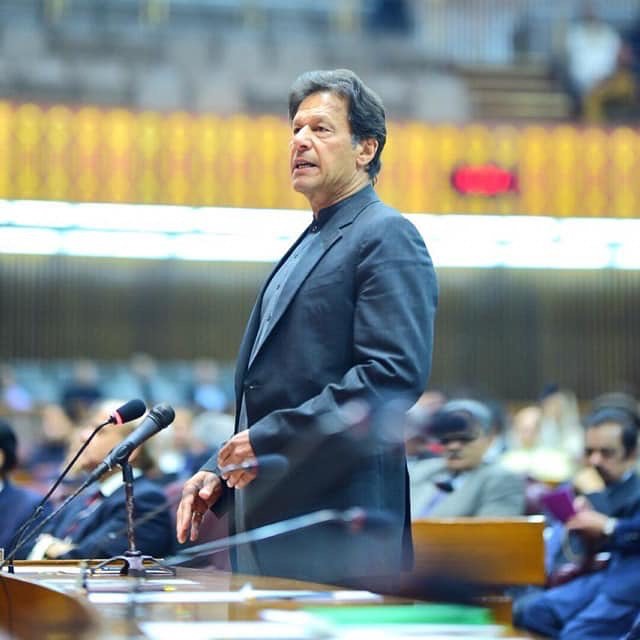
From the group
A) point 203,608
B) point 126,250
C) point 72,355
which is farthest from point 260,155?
point 203,608

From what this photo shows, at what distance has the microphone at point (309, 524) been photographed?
1760 millimetres

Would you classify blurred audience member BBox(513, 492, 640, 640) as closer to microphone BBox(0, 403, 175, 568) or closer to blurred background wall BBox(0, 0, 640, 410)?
microphone BBox(0, 403, 175, 568)

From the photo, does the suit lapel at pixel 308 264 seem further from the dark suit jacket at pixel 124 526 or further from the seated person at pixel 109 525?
the dark suit jacket at pixel 124 526

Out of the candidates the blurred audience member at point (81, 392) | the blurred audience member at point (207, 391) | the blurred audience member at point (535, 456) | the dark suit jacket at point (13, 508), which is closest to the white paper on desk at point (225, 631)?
the dark suit jacket at point (13, 508)

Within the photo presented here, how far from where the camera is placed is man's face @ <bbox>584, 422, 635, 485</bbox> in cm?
473

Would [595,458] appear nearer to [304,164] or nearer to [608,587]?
[608,587]

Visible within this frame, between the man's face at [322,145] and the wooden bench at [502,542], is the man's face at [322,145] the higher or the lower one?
the higher one

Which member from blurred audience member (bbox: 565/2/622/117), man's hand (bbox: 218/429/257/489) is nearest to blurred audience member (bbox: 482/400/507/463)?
man's hand (bbox: 218/429/257/489)

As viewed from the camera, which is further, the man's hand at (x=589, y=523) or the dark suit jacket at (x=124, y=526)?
the man's hand at (x=589, y=523)

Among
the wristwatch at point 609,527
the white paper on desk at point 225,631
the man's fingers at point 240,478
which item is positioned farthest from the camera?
the wristwatch at point 609,527

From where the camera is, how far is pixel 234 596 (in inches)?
74.7

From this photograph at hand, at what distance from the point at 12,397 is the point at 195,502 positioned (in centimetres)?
825

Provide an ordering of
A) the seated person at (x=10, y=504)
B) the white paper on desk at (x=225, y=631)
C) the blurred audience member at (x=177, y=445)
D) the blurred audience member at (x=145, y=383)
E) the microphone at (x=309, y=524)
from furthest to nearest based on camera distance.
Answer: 1. the blurred audience member at (x=145, y=383)
2. the blurred audience member at (x=177, y=445)
3. the seated person at (x=10, y=504)
4. the microphone at (x=309, y=524)
5. the white paper on desk at (x=225, y=631)

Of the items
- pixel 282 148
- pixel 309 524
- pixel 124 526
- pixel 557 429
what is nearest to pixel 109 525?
pixel 124 526
